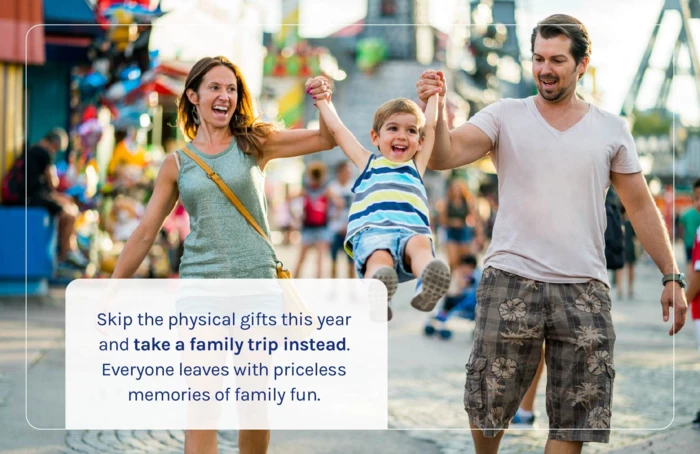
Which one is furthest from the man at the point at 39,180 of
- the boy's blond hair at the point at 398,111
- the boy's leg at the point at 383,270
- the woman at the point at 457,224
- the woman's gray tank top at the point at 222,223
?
the boy's leg at the point at 383,270

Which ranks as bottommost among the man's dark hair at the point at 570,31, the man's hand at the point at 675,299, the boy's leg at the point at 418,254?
the man's hand at the point at 675,299

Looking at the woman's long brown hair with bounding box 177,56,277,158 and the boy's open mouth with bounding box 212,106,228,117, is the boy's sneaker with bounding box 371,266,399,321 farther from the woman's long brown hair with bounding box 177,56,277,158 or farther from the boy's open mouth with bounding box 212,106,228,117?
the boy's open mouth with bounding box 212,106,228,117

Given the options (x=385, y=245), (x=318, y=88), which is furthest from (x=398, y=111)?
(x=385, y=245)

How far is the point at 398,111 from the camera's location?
12.8 feet

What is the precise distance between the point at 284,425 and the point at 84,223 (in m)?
10.3

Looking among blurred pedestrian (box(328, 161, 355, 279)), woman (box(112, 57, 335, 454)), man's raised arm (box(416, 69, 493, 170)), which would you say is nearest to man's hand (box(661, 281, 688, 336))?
man's raised arm (box(416, 69, 493, 170))

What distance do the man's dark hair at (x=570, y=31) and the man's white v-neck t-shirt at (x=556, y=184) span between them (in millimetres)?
261

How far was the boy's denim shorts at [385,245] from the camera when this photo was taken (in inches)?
148

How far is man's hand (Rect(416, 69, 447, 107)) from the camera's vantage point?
394 cm

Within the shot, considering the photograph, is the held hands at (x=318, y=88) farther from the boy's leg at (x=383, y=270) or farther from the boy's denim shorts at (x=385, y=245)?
the boy's leg at (x=383, y=270)

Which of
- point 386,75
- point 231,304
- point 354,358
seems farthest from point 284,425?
point 386,75

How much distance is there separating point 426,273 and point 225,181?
97 cm

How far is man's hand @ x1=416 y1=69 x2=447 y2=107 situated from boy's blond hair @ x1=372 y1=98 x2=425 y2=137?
63 millimetres

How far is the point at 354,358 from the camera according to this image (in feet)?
14.8
